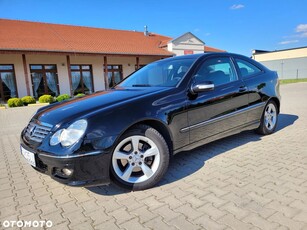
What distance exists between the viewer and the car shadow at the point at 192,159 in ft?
9.42

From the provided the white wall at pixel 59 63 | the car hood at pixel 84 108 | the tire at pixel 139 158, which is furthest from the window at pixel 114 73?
the tire at pixel 139 158

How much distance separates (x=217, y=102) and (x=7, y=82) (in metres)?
18.0

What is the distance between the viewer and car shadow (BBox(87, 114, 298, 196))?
2.87 metres

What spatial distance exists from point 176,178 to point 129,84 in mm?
1744

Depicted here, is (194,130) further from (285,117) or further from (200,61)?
(285,117)

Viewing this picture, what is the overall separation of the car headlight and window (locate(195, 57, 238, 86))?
1.77 metres

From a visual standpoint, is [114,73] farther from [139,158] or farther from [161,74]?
[139,158]

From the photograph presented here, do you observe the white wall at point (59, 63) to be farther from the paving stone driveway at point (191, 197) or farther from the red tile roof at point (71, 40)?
the paving stone driveway at point (191, 197)

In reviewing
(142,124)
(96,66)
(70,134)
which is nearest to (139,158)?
(142,124)

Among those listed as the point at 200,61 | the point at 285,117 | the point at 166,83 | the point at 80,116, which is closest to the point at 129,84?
the point at 166,83

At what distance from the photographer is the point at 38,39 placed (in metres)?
17.8

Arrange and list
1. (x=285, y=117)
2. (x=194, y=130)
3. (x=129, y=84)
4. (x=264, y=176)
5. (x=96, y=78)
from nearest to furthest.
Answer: (x=264, y=176) → (x=194, y=130) → (x=129, y=84) → (x=285, y=117) → (x=96, y=78)

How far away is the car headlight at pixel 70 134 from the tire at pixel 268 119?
350 centimetres

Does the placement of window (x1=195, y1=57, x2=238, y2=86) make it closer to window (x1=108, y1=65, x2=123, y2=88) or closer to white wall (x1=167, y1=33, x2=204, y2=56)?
window (x1=108, y1=65, x2=123, y2=88)
